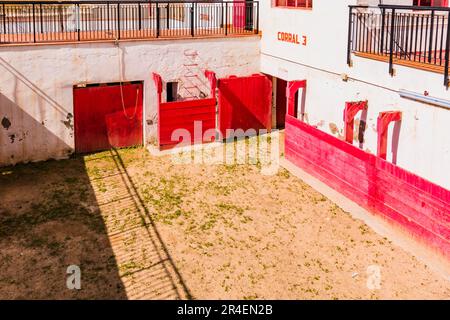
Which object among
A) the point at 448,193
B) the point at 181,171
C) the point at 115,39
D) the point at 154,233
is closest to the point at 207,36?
the point at 115,39

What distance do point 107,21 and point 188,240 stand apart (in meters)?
11.8

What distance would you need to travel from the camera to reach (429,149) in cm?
1214

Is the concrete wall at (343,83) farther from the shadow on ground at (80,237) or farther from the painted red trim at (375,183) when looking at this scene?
the shadow on ground at (80,237)

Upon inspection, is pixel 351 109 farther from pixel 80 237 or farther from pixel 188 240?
pixel 80 237

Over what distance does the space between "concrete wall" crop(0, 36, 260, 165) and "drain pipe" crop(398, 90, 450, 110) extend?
8070 mm

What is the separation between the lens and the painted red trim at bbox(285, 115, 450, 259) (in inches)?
433

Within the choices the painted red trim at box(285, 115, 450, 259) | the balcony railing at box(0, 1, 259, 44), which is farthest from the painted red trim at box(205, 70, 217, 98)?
the painted red trim at box(285, 115, 450, 259)

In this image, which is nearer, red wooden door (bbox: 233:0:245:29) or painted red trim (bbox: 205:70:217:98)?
painted red trim (bbox: 205:70:217:98)

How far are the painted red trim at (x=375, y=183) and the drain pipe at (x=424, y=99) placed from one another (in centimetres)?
160

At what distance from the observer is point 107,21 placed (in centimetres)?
2052

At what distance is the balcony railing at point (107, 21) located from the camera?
56.8 ft

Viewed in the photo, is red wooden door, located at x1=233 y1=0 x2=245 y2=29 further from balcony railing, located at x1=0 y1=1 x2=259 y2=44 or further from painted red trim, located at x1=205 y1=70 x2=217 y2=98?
painted red trim, located at x1=205 y1=70 x2=217 y2=98
